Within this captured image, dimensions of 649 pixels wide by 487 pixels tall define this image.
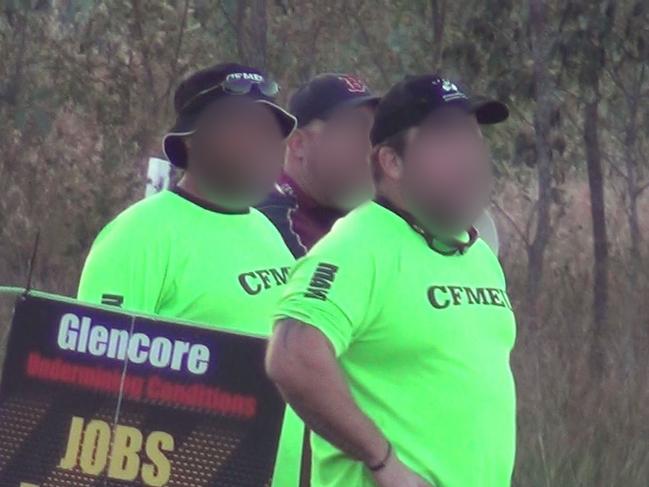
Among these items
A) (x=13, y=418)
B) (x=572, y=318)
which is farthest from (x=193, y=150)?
(x=572, y=318)

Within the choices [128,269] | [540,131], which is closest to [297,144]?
[128,269]

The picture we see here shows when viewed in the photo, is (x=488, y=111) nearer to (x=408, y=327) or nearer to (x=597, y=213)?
(x=408, y=327)

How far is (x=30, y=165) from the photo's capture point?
11.9 metres

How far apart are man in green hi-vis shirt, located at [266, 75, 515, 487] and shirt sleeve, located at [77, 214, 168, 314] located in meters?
0.65

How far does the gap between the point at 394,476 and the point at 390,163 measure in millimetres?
702

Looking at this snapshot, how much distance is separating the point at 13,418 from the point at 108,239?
517mm

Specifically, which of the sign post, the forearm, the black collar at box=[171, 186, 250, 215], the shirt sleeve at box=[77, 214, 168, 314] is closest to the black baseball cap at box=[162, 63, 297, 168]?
the black collar at box=[171, 186, 250, 215]

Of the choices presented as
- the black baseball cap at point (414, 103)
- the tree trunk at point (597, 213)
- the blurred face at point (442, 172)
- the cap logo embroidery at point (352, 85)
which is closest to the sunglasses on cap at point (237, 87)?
the cap logo embroidery at point (352, 85)

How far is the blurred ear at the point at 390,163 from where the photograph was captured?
3.77m

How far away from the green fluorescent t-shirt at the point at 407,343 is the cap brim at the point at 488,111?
35 centimetres

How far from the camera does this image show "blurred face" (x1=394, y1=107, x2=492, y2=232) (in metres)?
3.73

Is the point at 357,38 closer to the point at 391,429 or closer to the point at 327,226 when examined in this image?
the point at 327,226

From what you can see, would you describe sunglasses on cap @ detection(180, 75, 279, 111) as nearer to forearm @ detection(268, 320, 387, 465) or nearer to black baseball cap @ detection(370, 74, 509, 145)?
black baseball cap @ detection(370, 74, 509, 145)

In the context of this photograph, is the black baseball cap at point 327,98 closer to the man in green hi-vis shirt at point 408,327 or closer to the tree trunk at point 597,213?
the man in green hi-vis shirt at point 408,327
